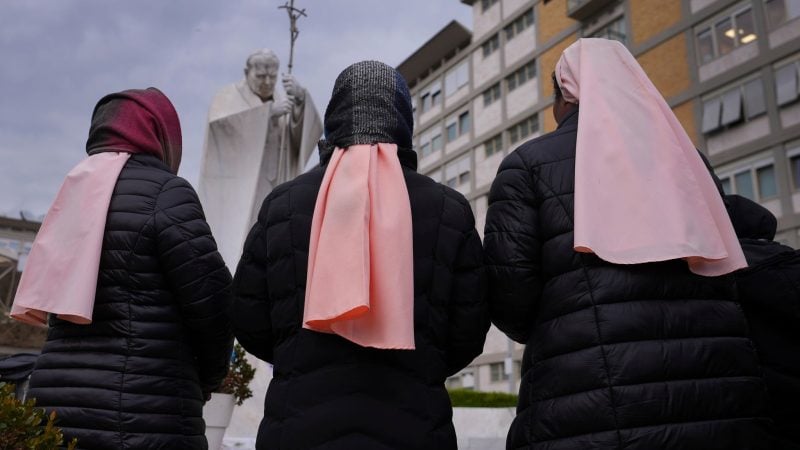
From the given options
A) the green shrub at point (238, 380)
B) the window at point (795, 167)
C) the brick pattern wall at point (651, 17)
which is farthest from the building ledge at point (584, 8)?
the green shrub at point (238, 380)

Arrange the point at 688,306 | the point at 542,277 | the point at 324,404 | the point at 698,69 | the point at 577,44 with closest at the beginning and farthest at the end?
the point at 324,404, the point at 688,306, the point at 542,277, the point at 577,44, the point at 698,69

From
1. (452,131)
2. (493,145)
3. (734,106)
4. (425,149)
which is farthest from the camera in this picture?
(425,149)

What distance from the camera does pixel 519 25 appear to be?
31812 millimetres

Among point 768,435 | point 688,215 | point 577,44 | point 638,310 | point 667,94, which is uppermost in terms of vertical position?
point 667,94

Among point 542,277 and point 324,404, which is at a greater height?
point 542,277

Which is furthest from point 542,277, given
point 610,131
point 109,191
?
point 109,191

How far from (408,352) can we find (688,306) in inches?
31.0

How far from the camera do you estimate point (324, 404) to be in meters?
1.88

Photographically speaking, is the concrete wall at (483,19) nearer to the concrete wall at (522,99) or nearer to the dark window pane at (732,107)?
the concrete wall at (522,99)

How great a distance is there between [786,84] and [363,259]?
67.8ft

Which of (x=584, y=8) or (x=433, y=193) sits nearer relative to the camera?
(x=433, y=193)

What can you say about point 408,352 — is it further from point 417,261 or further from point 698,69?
point 698,69

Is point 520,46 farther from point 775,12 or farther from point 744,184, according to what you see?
point 744,184

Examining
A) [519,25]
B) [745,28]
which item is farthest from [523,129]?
[745,28]
